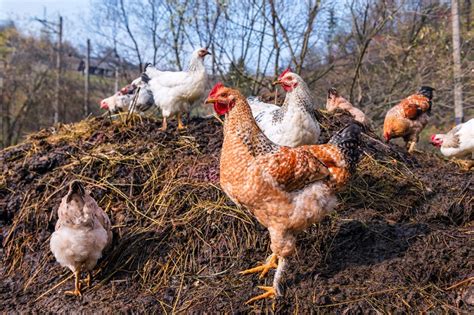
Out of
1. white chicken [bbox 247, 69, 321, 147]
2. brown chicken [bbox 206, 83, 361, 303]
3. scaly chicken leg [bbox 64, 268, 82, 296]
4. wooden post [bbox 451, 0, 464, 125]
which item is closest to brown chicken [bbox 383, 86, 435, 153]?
white chicken [bbox 247, 69, 321, 147]

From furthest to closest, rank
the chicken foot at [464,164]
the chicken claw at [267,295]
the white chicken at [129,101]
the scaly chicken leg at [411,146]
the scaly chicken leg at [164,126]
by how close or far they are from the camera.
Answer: the white chicken at [129,101] → the scaly chicken leg at [411,146] → the chicken foot at [464,164] → the scaly chicken leg at [164,126] → the chicken claw at [267,295]

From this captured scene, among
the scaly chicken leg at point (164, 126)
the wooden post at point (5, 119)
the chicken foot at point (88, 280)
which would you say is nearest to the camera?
the chicken foot at point (88, 280)

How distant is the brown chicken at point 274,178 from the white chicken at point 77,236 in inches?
43.1

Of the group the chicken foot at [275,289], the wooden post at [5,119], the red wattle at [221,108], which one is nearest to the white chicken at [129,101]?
the red wattle at [221,108]

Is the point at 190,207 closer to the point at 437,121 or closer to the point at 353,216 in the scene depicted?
the point at 353,216

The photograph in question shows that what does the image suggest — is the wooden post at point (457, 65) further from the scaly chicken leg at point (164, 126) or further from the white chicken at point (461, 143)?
the scaly chicken leg at point (164, 126)

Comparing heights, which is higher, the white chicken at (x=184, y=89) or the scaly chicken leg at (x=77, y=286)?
the white chicken at (x=184, y=89)

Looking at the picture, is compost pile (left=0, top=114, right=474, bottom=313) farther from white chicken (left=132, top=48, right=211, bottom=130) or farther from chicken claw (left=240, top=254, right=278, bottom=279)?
white chicken (left=132, top=48, right=211, bottom=130)

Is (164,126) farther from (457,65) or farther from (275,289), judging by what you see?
(457,65)

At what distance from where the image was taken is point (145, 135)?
4359mm

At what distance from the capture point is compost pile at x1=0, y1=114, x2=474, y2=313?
2662 millimetres

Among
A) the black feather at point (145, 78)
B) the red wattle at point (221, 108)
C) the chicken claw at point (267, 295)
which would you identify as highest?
the black feather at point (145, 78)

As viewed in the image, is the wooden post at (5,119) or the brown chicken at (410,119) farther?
the wooden post at (5,119)

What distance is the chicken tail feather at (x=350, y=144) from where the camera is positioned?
8.91 ft
